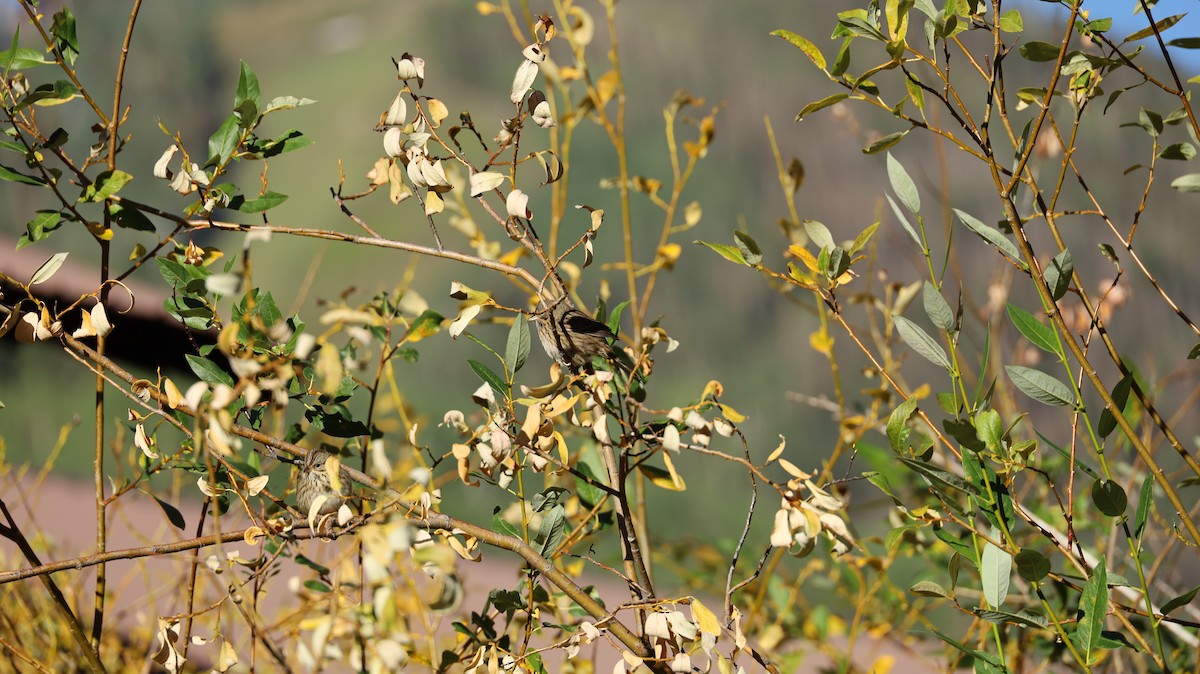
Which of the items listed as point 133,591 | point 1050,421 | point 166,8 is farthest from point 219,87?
point 1050,421

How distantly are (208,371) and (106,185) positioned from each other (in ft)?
0.42

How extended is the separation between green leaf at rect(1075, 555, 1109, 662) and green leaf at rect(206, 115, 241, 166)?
1.86 feet

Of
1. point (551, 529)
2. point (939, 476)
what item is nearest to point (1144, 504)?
point (939, 476)

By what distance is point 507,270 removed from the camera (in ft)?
1.83

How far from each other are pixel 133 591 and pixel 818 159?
8.06ft

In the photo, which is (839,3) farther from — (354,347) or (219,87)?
(219,87)

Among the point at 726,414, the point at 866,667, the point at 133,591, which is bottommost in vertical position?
the point at 133,591

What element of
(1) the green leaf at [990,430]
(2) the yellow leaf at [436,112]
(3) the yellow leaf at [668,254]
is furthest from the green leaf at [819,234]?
(3) the yellow leaf at [668,254]

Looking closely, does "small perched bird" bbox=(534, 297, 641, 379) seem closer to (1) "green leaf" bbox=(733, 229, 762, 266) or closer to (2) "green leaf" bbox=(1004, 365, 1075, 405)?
(1) "green leaf" bbox=(733, 229, 762, 266)

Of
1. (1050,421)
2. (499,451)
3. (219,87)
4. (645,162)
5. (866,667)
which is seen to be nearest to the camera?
(499,451)

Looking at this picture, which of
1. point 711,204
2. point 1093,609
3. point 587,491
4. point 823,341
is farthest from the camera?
point 711,204

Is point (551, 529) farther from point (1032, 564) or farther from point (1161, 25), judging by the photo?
point (1161, 25)

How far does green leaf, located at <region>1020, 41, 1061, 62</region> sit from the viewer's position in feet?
1.80

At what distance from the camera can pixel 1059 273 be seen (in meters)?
0.52
